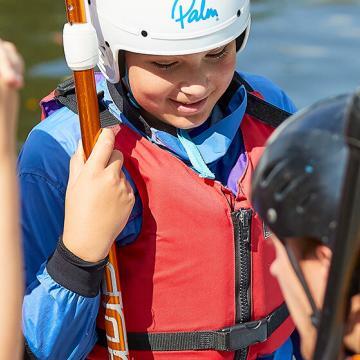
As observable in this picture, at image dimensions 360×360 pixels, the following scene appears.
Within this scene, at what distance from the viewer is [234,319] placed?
3.49 meters

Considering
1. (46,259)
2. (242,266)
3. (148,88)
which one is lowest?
(242,266)

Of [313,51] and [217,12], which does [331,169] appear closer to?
[217,12]

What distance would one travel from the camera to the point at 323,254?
88.2 inches

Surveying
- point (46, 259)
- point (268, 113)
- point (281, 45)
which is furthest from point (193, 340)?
point (281, 45)

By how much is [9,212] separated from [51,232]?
1.00 meters

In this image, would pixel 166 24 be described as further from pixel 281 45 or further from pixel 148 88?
pixel 281 45

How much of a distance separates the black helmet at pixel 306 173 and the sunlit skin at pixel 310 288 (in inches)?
2.3

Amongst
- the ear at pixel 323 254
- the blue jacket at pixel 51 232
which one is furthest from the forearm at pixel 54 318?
the ear at pixel 323 254

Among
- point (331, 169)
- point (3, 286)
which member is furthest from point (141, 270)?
point (331, 169)

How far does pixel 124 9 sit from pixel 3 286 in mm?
1150

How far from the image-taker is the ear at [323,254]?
7.29 feet

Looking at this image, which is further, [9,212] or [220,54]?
[220,54]

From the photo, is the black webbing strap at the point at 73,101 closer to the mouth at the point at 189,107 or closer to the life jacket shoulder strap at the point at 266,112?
the mouth at the point at 189,107

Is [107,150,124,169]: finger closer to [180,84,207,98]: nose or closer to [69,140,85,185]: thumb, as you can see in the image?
[69,140,85,185]: thumb
